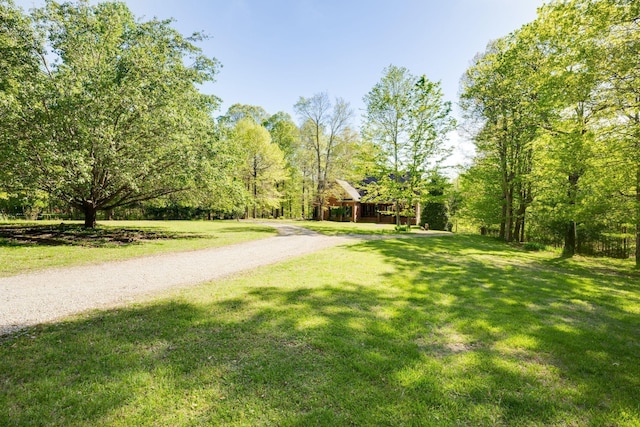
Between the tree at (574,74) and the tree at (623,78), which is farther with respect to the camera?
the tree at (574,74)

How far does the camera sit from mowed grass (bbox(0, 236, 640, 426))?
8.82ft

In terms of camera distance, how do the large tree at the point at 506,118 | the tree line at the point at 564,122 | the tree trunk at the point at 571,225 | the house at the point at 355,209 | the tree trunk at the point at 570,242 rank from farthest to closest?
1. the house at the point at 355,209
2. the large tree at the point at 506,118
3. the tree trunk at the point at 570,242
4. the tree trunk at the point at 571,225
5. the tree line at the point at 564,122

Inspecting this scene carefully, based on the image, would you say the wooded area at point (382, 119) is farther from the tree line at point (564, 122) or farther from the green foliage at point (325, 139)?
the green foliage at point (325, 139)

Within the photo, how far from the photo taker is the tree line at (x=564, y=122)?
803cm

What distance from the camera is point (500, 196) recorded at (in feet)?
66.9

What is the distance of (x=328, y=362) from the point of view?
11.4ft

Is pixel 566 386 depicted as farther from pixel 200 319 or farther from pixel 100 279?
pixel 100 279

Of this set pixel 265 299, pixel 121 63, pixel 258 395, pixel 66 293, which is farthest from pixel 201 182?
pixel 258 395

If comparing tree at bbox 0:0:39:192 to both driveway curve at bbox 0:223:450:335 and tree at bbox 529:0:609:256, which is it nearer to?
driveway curve at bbox 0:223:450:335

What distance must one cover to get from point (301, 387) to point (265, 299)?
108 inches

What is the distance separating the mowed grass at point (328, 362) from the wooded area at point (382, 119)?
6.68 metres

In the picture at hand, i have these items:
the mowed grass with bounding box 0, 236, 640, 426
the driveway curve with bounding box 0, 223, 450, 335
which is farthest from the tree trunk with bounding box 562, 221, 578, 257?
the driveway curve with bounding box 0, 223, 450, 335

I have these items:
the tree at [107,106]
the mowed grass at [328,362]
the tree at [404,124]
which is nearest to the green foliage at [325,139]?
the tree at [404,124]

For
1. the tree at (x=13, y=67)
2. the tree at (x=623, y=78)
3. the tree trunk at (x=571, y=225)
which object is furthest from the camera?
the tree trunk at (x=571, y=225)
